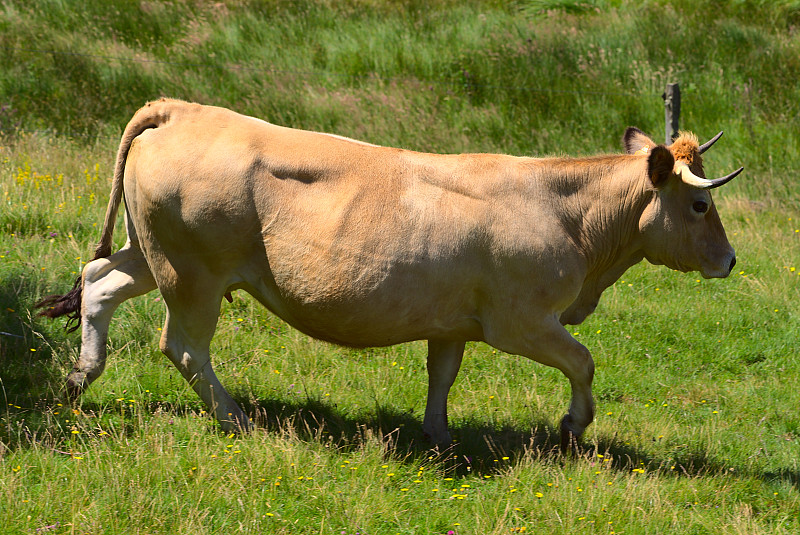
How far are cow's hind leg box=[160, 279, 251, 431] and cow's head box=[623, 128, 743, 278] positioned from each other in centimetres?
281

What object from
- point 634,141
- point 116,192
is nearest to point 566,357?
point 634,141

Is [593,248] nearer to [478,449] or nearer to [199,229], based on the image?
[478,449]

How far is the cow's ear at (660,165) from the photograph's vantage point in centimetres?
556

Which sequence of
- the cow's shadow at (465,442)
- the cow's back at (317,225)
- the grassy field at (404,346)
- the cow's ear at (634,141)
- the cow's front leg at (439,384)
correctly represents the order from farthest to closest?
the cow's ear at (634,141) → the cow's front leg at (439,384) → the cow's shadow at (465,442) → the cow's back at (317,225) → the grassy field at (404,346)

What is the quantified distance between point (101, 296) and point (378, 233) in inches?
78.8

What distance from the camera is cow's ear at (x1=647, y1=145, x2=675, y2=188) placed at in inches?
219

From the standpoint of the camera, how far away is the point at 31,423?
18.1 ft

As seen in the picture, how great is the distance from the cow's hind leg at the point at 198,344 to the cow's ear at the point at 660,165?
9.07 ft

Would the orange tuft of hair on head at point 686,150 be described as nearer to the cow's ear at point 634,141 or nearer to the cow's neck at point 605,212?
the cow's neck at point 605,212

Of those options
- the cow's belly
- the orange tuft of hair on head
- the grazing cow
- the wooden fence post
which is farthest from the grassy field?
the orange tuft of hair on head

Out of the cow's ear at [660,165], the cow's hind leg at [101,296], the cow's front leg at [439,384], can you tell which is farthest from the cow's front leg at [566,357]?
the cow's hind leg at [101,296]

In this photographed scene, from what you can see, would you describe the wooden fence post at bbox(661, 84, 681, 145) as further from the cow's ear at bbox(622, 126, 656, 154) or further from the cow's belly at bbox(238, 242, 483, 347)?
the cow's belly at bbox(238, 242, 483, 347)

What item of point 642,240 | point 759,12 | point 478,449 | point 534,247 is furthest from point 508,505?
point 759,12

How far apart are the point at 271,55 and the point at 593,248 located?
984cm
